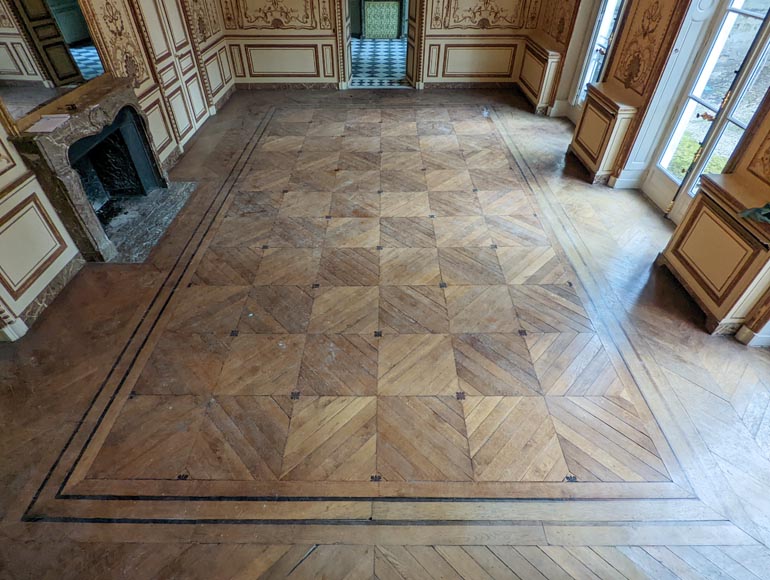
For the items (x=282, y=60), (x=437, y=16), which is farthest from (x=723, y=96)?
(x=282, y=60)

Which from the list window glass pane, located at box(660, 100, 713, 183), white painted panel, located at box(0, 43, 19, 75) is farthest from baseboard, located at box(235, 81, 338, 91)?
window glass pane, located at box(660, 100, 713, 183)

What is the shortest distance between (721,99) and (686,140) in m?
0.48

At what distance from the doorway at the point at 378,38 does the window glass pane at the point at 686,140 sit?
16.0ft

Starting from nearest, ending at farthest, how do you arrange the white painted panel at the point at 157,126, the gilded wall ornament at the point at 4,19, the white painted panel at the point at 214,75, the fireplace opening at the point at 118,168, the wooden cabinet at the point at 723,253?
1. the wooden cabinet at the point at 723,253
2. the gilded wall ornament at the point at 4,19
3. the fireplace opening at the point at 118,168
4. the white painted panel at the point at 157,126
5. the white painted panel at the point at 214,75

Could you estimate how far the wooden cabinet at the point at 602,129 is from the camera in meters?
4.25

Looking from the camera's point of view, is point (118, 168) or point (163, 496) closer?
point (163, 496)

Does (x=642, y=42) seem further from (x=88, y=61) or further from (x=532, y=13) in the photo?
(x=88, y=61)

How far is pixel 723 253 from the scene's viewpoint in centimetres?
292

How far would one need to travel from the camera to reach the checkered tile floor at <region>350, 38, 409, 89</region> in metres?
7.30

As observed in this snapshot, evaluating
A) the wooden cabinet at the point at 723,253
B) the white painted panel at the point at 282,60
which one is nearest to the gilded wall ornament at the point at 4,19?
the white painted panel at the point at 282,60

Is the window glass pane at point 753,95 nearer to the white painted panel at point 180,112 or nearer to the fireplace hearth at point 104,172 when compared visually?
the fireplace hearth at point 104,172

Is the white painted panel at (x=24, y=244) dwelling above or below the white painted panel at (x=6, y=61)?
below

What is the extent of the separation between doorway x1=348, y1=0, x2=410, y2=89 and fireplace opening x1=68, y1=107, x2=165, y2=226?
454cm

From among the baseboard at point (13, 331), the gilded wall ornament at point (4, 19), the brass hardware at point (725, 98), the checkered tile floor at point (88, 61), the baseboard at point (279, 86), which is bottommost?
the baseboard at point (13, 331)
